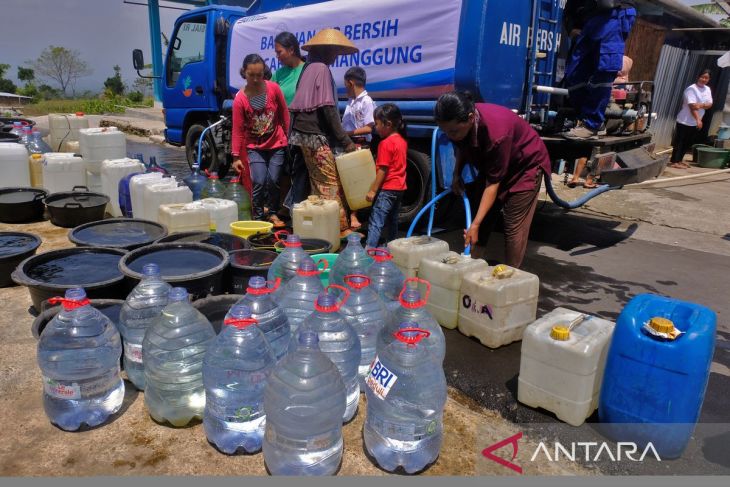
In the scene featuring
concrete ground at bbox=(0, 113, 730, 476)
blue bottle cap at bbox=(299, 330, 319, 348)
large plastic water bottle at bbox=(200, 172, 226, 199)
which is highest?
blue bottle cap at bbox=(299, 330, 319, 348)

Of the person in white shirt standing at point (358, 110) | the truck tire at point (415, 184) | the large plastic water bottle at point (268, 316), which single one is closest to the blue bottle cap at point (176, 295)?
the large plastic water bottle at point (268, 316)

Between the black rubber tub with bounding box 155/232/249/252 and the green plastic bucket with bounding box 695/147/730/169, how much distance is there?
1209cm

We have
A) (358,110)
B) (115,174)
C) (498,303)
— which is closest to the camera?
(498,303)

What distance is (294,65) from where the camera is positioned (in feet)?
18.7

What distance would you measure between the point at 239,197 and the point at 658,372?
459cm

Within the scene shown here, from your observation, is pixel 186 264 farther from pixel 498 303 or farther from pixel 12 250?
pixel 498 303

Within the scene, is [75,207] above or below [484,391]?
above

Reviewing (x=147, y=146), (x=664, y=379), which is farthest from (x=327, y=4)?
(x=147, y=146)

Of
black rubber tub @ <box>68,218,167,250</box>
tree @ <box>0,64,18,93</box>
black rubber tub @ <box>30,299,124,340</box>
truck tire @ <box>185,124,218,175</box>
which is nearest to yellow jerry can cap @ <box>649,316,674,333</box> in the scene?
black rubber tub @ <box>30,299,124,340</box>

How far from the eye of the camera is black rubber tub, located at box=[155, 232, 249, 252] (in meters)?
4.16

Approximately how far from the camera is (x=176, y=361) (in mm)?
2504

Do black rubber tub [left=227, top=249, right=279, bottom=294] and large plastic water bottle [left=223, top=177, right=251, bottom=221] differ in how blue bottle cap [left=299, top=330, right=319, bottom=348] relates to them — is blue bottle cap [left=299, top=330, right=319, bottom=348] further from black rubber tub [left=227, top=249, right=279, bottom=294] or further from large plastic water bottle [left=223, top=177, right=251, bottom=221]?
large plastic water bottle [left=223, top=177, right=251, bottom=221]

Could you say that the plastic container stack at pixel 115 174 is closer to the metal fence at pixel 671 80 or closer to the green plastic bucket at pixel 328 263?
the green plastic bucket at pixel 328 263

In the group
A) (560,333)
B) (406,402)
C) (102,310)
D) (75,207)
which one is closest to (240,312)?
(406,402)
